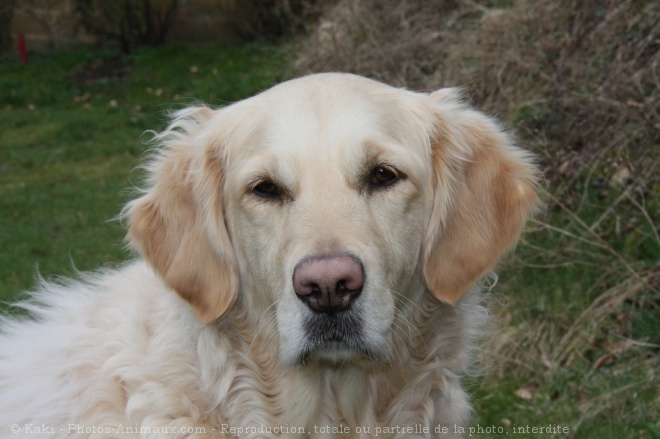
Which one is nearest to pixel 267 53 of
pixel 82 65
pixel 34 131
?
pixel 82 65

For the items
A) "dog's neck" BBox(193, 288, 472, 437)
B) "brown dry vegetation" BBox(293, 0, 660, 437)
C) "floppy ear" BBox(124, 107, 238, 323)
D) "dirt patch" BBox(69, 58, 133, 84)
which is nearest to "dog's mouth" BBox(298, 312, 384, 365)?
"dog's neck" BBox(193, 288, 472, 437)

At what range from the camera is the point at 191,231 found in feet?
11.6

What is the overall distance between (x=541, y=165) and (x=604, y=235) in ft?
2.99

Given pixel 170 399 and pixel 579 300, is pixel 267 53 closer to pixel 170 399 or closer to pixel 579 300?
pixel 579 300

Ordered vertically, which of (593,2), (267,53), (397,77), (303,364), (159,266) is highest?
(159,266)

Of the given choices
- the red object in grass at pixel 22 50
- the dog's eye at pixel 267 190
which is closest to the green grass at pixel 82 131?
the red object in grass at pixel 22 50

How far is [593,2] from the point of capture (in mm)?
7406

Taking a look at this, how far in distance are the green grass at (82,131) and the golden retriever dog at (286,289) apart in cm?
450

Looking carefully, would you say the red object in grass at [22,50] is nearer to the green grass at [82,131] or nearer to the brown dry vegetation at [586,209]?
the green grass at [82,131]

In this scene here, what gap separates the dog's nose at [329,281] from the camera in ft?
9.61

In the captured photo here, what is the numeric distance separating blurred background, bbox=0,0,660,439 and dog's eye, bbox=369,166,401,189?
4.55ft

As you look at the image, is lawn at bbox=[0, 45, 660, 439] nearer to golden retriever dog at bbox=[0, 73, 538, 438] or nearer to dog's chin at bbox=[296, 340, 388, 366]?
golden retriever dog at bbox=[0, 73, 538, 438]

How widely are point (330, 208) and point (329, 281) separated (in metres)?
0.33

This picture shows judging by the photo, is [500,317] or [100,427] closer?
[100,427]
